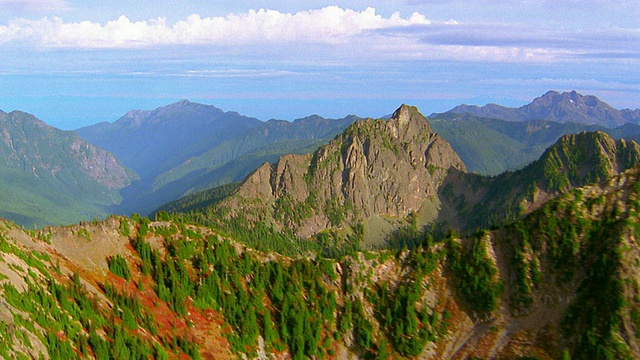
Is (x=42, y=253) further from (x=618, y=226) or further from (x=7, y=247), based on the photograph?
(x=618, y=226)

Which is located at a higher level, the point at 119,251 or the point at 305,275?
the point at 119,251

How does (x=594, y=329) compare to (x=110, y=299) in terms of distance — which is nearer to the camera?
(x=110, y=299)

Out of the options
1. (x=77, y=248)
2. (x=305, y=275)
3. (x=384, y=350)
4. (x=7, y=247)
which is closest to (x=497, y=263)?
(x=384, y=350)

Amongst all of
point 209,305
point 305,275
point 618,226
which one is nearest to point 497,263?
point 618,226

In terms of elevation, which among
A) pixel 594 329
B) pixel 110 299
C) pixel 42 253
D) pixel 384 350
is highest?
pixel 42 253

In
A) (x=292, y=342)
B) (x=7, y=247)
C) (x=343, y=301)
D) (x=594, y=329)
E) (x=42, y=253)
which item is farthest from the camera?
(x=343, y=301)

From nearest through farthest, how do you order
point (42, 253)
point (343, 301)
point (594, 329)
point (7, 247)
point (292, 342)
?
point (7, 247)
point (42, 253)
point (594, 329)
point (292, 342)
point (343, 301)

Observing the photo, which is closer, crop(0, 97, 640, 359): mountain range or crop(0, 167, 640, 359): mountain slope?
crop(0, 97, 640, 359): mountain range

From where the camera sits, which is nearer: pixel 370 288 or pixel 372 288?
pixel 372 288

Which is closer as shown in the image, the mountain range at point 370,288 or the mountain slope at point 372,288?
the mountain range at point 370,288
